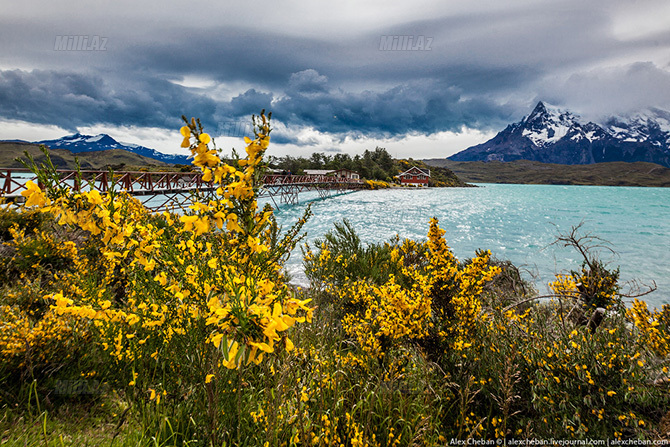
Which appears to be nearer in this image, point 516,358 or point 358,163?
point 516,358

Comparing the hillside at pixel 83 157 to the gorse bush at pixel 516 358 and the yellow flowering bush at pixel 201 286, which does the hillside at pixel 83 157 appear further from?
the gorse bush at pixel 516 358

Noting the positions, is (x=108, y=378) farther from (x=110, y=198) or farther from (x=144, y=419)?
(x=110, y=198)

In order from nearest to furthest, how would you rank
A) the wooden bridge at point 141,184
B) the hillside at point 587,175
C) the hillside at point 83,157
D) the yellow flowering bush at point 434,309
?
the wooden bridge at point 141,184
the yellow flowering bush at point 434,309
the hillside at point 83,157
the hillside at point 587,175

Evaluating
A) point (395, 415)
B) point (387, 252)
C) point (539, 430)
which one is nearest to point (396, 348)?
point (395, 415)

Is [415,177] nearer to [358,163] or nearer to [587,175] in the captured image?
[358,163]

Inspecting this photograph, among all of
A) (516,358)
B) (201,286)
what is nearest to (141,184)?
(201,286)

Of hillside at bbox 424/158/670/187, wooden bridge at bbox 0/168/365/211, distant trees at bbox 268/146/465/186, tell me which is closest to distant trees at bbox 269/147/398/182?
distant trees at bbox 268/146/465/186

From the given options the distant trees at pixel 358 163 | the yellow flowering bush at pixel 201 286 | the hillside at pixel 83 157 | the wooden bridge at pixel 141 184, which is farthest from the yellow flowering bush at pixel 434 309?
the hillside at pixel 83 157

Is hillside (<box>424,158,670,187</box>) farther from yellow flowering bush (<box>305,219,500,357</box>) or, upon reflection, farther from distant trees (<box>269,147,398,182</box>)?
yellow flowering bush (<box>305,219,500,357</box>)

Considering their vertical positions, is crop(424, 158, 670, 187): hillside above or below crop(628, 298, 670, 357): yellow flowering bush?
above

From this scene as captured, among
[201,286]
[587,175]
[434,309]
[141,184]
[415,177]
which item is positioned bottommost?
[434,309]

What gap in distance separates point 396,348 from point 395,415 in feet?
3.18

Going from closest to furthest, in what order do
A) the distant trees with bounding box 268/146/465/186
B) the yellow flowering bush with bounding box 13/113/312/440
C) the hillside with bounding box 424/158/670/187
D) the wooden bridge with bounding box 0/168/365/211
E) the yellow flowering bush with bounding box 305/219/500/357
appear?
the yellow flowering bush with bounding box 13/113/312/440
the wooden bridge with bounding box 0/168/365/211
the yellow flowering bush with bounding box 305/219/500/357
the distant trees with bounding box 268/146/465/186
the hillside with bounding box 424/158/670/187

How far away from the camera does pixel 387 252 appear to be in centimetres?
714
